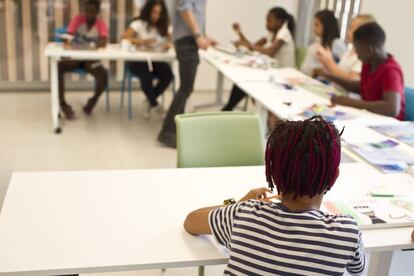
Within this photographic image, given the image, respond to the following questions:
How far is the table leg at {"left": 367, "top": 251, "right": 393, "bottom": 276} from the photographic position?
1.74 metres

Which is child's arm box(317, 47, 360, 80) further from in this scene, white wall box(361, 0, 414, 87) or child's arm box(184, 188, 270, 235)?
child's arm box(184, 188, 270, 235)

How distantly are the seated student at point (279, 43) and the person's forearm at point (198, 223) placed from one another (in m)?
3.27

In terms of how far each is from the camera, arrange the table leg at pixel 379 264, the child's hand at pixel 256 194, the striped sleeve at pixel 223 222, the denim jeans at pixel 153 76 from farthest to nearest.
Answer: the denim jeans at pixel 153 76 < the table leg at pixel 379 264 < the child's hand at pixel 256 194 < the striped sleeve at pixel 223 222

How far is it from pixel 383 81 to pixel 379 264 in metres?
1.42

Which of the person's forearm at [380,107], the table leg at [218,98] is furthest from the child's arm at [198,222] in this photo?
the table leg at [218,98]

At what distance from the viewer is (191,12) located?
3842mm

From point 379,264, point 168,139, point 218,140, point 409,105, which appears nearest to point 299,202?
point 379,264

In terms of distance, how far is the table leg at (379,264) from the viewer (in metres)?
1.74

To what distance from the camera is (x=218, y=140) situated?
2260 millimetres

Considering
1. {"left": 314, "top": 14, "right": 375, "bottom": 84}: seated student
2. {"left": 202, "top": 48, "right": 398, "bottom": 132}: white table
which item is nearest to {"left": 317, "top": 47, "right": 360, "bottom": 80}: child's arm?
{"left": 314, "top": 14, "right": 375, "bottom": 84}: seated student

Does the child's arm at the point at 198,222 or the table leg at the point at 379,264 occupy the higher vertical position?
the child's arm at the point at 198,222

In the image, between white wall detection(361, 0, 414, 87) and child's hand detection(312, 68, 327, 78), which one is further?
white wall detection(361, 0, 414, 87)

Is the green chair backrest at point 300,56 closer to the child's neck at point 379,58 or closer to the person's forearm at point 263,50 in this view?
the person's forearm at point 263,50

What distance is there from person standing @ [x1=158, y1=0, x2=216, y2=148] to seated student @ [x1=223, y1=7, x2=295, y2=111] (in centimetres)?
79
